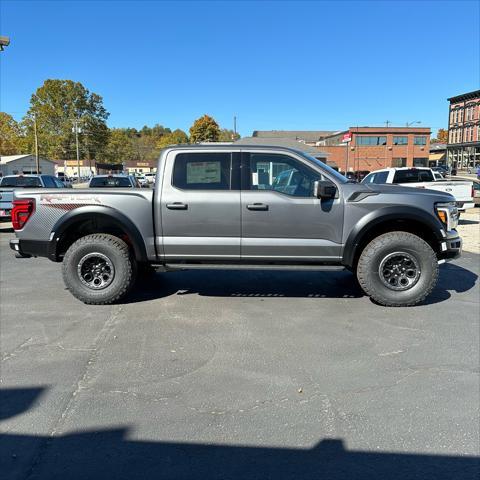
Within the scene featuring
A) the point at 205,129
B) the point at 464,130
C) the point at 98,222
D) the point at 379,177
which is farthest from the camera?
the point at 205,129

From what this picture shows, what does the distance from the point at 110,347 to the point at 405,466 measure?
283 cm

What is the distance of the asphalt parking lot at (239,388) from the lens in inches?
103

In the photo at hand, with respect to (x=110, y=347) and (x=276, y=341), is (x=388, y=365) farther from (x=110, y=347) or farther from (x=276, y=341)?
(x=110, y=347)

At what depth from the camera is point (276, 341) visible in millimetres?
4445

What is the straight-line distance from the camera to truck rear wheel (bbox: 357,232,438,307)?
17.8ft

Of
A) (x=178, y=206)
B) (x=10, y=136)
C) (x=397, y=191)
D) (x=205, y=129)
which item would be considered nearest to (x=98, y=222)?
(x=178, y=206)

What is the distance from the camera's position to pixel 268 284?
266 inches

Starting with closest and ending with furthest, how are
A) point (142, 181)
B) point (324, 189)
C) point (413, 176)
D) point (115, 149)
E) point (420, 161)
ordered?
1. point (324, 189)
2. point (413, 176)
3. point (142, 181)
4. point (420, 161)
5. point (115, 149)

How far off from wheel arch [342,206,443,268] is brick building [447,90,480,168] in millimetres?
77699

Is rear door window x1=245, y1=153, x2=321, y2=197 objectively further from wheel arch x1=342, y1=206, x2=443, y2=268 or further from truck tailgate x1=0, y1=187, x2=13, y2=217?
truck tailgate x1=0, y1=187, x2=13, y2=217

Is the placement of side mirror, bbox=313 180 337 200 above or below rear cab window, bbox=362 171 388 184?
below

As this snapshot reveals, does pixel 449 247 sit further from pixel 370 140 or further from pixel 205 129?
pixel 205 129

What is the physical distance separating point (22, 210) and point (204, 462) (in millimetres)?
4335

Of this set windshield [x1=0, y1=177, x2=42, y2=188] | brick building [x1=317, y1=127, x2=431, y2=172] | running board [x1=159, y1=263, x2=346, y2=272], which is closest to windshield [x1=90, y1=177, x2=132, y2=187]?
windshield [x1=0, y1=177, x2=42, y2=188]
